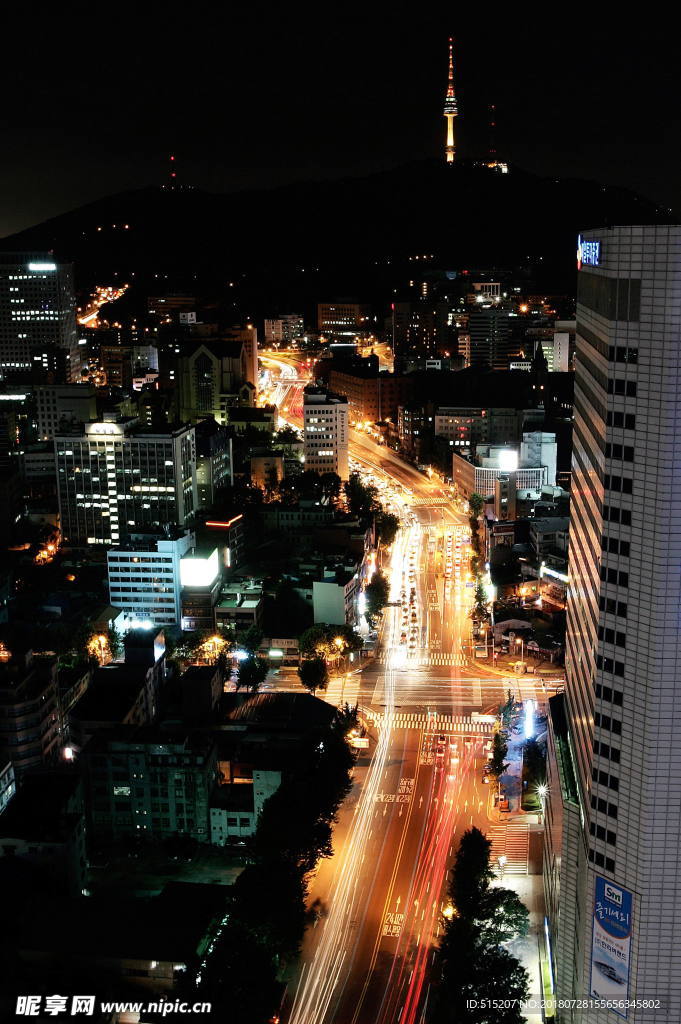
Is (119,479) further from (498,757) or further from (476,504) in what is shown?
(498,757)

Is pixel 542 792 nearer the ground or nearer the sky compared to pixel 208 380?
nearer the ground

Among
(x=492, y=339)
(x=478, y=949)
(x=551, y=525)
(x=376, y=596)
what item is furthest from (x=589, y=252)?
(x=492, y=339)

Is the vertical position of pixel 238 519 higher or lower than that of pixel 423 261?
lower

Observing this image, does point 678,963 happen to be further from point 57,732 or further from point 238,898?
point 57,732

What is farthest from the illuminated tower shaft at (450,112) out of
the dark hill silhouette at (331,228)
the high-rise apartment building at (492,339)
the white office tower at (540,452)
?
the white office tower at (540,452)

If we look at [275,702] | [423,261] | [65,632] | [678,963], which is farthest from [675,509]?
[423,261]

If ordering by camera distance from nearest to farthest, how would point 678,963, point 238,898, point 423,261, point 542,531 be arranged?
point 678,963
point 238,898
point 542,531
point 423,261
